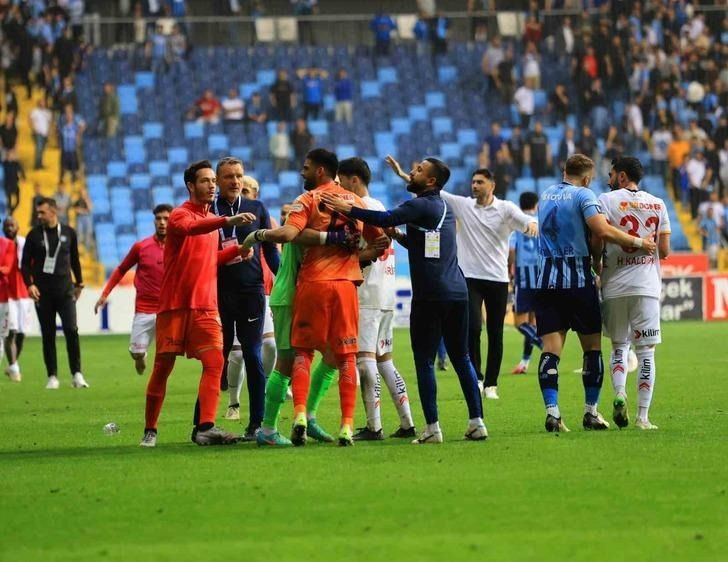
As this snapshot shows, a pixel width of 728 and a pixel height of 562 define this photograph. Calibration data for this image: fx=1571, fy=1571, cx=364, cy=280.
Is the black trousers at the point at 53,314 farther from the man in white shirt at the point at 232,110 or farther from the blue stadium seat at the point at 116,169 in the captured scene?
the man in white shirt at the point at 232,110

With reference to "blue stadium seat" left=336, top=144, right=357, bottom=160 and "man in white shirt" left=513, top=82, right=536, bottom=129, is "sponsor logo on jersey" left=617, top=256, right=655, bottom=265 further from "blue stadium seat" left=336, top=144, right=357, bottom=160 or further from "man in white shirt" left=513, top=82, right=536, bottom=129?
"man in white shirt" left=513, top=82, right=536, bottom=129

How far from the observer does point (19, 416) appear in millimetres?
14398

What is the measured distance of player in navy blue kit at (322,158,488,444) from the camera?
11.0 metres

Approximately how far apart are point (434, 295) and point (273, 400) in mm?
1353

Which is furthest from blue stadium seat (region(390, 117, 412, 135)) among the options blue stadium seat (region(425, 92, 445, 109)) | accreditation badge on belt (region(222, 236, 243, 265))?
accreditation badge on belt (region(222, 236, 243, 265))

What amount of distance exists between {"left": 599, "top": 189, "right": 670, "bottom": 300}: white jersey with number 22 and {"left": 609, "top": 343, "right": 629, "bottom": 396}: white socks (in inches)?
16.3

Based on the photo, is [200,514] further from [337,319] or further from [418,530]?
[337,319]

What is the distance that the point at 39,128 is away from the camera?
124ft

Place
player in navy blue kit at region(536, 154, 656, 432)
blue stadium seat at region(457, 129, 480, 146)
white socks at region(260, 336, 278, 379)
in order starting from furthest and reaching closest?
blue stadium seat at region(457, 129, 480, 146)
white socks at region(260, 336, 278, 379)
player in navy blue kit at region(536, 154, 656, 432)

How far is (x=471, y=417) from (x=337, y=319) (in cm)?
120

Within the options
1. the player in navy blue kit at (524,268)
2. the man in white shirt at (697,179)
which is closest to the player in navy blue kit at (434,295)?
the player in navy blue kit at (524,268)

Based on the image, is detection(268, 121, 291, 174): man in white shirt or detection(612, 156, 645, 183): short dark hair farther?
detection(268, 121, 291, 174): man in white shirt

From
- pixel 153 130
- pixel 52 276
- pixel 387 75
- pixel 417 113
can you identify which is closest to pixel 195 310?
pixel 52 276

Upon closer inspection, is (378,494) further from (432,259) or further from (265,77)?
(265,77)
